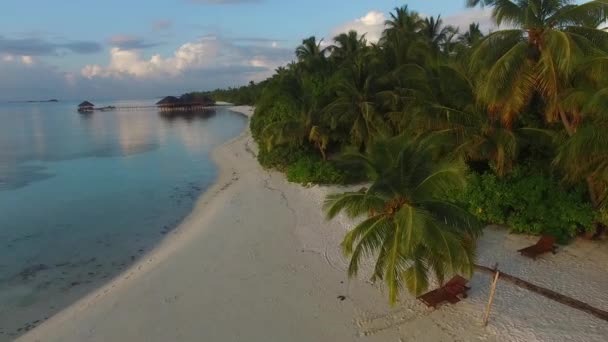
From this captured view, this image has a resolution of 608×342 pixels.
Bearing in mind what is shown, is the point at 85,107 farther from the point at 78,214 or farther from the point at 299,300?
the point at 299,300

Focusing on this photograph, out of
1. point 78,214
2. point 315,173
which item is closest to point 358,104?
point 315,173

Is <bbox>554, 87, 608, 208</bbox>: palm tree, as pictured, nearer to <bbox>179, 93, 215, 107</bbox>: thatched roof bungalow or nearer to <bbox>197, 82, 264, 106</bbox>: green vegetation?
<bbox>197, 82, 264, 106</bbox>: green vegetation

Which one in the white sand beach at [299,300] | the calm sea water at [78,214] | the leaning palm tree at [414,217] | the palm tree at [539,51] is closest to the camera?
the leaning palm tree at [414,217]

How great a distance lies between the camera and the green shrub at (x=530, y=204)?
529 inches

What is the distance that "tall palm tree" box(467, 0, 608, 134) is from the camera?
38.3 ft

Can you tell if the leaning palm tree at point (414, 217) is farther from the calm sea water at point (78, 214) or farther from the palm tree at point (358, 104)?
the palm tree at point (358, 104)

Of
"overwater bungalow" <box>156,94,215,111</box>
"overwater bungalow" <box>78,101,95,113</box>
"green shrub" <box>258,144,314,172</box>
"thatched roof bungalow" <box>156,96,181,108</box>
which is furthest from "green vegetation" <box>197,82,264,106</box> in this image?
"green shrub" <box>258,144,314,172</box>

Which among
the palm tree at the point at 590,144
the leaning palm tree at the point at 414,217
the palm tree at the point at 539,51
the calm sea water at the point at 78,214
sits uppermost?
the palm tree at the point at 539,51

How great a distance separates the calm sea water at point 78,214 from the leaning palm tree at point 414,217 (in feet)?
34.0

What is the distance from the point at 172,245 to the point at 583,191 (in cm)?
1505

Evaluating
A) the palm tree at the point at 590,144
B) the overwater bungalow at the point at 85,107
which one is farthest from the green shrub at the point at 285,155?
the overwater bungalow at the point at 85,107

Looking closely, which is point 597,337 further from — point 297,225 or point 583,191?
point 297,225

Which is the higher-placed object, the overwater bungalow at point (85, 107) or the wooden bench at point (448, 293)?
the wooden bench at point (448, 293)

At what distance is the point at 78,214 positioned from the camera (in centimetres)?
2417
